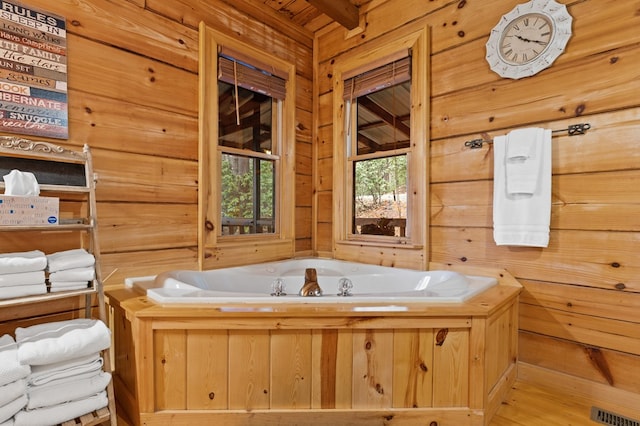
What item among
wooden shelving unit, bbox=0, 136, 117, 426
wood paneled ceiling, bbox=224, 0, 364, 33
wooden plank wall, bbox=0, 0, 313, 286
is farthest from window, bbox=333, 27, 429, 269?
wooden shelving unit, bbox=0, 136, 117, 426

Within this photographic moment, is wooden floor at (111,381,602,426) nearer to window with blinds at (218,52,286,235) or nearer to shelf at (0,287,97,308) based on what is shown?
shelf at (0,287,97,308)

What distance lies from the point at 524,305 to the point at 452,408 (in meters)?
0.81

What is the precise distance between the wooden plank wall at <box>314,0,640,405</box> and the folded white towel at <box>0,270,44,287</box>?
6.74 feet

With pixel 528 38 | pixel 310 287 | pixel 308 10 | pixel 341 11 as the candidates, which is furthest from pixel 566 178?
pixel 308 10

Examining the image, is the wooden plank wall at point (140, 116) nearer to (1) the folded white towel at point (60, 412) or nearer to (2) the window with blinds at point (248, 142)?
(2) the window with blinds at point (248, 142)

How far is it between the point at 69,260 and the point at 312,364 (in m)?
1.12

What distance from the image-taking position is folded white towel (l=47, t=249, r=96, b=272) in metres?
1.43

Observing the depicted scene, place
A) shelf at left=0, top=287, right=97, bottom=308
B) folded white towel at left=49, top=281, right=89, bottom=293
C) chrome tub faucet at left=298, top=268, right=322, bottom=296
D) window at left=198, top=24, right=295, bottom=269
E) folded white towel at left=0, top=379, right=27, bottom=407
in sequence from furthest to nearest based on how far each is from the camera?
window at left=198, top=24, right=295, bottom=269 < chrome tub faucet at left=298, top=268, right=322, bottom=296 < folded white towel at left=49, top=281, right=89, bottom=293 < shelf at left=0, top=287, right=97, bottom=308 < folded white towel at left=0, top=379, right=27, bottom=407

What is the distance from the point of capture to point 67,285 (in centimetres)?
146

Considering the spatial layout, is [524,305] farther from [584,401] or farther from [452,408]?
[452,408]

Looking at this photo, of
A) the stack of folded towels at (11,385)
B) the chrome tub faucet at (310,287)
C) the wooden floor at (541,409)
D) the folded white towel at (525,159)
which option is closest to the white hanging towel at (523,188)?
the folded white towel at (525,159)

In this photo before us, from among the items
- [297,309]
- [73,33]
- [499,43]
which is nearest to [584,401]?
[297,309]

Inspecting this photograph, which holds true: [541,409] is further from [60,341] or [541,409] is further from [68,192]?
[68,192]

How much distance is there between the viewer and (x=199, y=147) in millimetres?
2199
